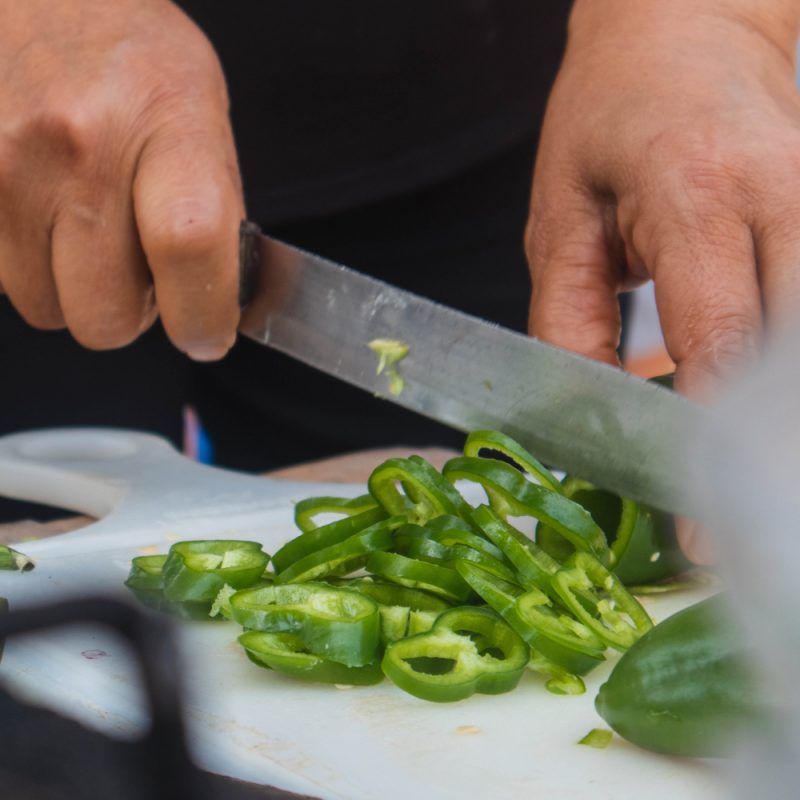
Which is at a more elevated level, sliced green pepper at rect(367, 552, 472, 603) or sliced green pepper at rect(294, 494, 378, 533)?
sliced green pepper at rect(367, 552, 472, 603)

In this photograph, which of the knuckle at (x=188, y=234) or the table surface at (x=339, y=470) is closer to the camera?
the knuckle at (x=188, y=234)

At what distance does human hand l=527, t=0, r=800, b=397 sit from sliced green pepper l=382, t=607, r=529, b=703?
0.27m

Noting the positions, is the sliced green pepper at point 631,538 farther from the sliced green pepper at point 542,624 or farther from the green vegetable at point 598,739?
the green vegetable at point 598,739

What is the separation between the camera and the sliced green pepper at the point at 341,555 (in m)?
1.08

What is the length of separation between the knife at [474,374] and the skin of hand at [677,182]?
1.9 inches

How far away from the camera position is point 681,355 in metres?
1.12

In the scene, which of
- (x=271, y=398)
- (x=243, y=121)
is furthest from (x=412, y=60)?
(x=271, y=398)

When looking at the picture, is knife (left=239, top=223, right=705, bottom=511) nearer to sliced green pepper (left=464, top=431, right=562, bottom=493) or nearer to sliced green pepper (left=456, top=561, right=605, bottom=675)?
sliced green pepper (left=464, top=431, right=562, bottom=493)

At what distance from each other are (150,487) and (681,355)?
0.66 meters

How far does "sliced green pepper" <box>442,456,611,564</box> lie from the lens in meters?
1.09

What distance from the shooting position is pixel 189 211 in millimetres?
1227

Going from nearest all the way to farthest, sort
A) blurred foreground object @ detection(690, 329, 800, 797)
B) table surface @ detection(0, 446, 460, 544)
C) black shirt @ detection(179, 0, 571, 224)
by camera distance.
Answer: blurred foreground object @ detection(690, 329, 800, 797) < table surface @ detection(0, 446, 460, 544) < black shirt @ detection(179, 0, 571, 224)

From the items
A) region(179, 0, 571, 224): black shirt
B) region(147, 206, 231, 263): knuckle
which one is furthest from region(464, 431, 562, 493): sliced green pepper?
region(179, 0, 571, 224): black shirt

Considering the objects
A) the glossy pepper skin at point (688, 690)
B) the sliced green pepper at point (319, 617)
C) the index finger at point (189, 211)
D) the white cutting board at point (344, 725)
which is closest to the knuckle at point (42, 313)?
the index finger at point (189, 211)
